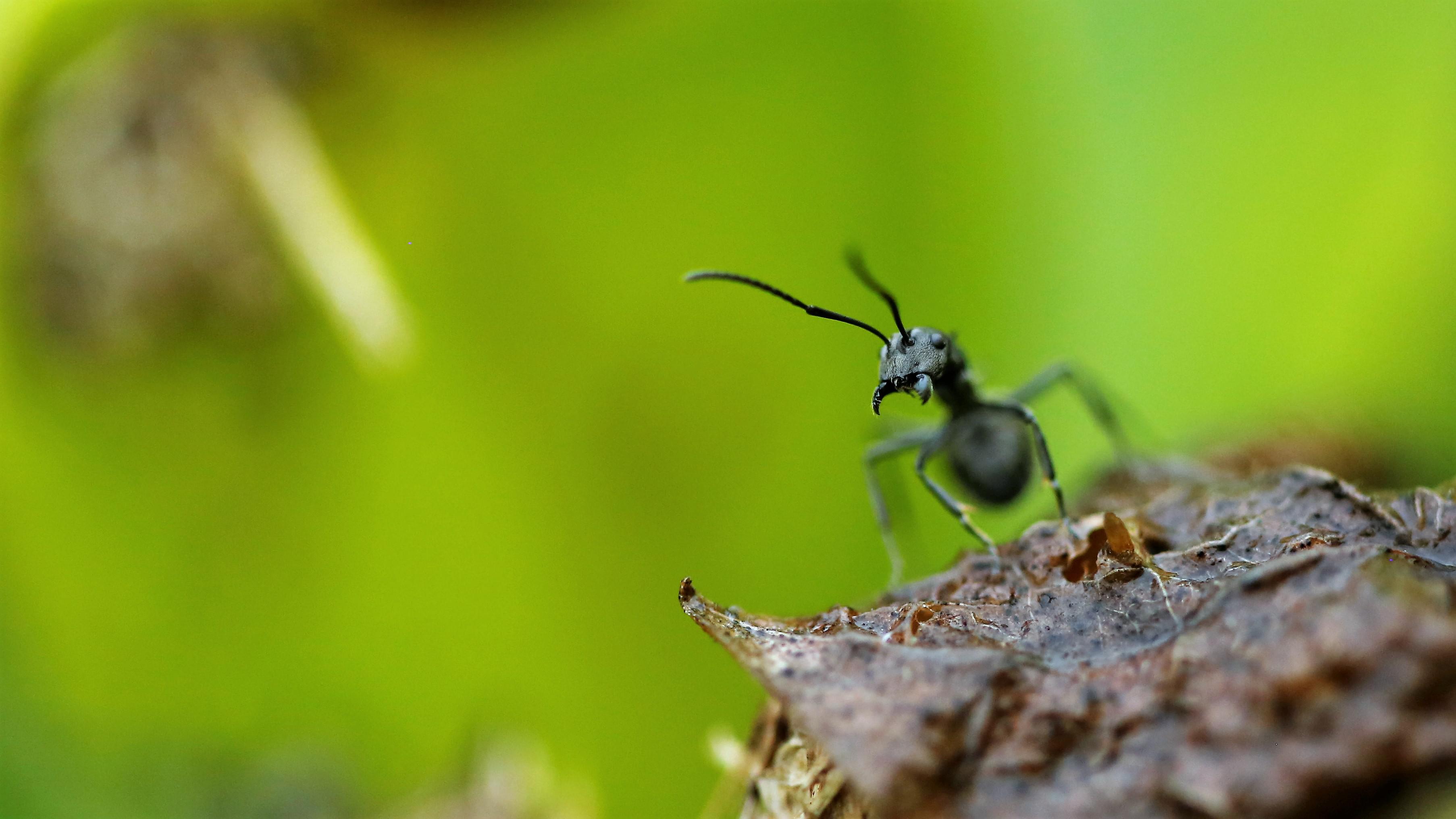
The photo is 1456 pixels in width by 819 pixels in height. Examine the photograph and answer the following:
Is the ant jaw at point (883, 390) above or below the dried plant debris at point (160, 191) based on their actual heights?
below

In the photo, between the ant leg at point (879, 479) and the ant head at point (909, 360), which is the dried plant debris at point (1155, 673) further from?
the ant leg at point (879, 479)

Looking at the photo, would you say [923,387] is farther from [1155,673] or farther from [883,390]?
[1155,673]

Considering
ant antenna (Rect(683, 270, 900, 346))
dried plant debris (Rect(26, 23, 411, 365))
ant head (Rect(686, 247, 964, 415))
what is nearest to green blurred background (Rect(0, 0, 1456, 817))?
dried plant debris (Rect(26, 23, 411, 365))

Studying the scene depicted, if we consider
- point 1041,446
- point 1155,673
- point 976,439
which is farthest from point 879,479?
point 1155,673

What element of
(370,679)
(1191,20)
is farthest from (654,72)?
(370,679)

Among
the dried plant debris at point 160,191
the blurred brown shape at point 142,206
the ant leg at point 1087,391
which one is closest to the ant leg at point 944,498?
the ant leg at point 1087,391

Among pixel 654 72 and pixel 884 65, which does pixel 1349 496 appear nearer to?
pixel 884 65
